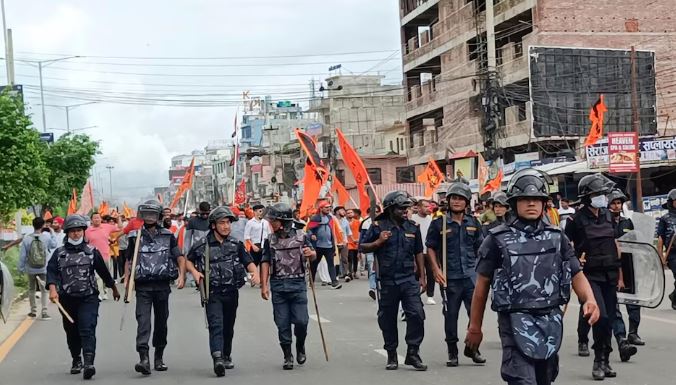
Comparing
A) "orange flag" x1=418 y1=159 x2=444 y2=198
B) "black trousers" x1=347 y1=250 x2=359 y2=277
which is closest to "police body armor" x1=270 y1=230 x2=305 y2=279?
"black trousers" x1=347 y1=250 x2=359 y2=277

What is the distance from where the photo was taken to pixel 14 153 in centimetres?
2317

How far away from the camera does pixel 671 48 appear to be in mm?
43281

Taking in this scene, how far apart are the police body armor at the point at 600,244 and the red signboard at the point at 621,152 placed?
897 inches

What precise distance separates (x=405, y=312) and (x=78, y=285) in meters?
3.29

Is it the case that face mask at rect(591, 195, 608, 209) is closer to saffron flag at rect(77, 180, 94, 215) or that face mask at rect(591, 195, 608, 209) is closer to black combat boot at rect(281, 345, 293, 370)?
black combat boot at rect(281, 345, 293, 370)

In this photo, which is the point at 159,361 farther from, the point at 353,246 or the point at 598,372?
the point at 353,246

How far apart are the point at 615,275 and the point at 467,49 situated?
3878cm

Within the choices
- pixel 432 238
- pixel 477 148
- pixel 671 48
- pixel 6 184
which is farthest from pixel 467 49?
pixel 432 238

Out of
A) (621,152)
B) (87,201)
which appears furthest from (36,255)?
(87,201)

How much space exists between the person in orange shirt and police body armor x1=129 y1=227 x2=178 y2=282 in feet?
44.9

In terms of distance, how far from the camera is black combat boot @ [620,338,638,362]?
1003 cm

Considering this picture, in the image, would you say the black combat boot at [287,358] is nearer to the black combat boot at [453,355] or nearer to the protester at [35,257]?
the black combat boot at [453,355]

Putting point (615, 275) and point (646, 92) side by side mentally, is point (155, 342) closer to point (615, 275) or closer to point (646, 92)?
point (615, 275)

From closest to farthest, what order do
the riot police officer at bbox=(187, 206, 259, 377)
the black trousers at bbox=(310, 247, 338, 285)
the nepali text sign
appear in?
the riot police officer at bbox=(187, 206, 259, 377)
the black trousers at bbox=(310, 247, 338, 285)
the nepali text sign
